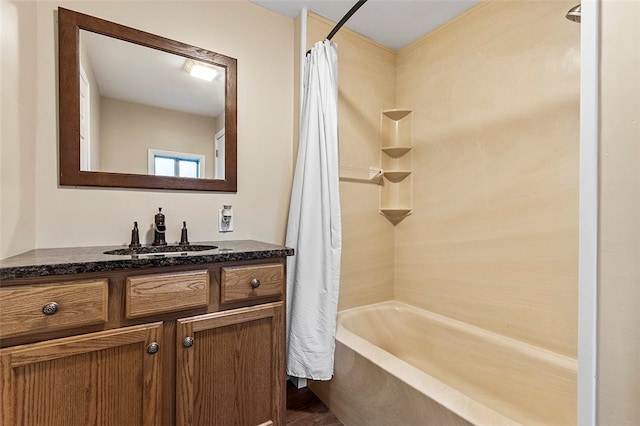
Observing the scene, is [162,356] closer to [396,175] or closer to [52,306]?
[52,306]

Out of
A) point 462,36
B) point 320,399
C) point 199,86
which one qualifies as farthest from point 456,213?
point 199,86

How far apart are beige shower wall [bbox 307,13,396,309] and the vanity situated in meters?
0.83

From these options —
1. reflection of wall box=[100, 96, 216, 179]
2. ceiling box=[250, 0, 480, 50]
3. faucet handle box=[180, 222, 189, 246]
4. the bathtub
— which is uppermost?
ceiling box=[250, 0, 480, 50]

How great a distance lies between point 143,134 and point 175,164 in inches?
8.0

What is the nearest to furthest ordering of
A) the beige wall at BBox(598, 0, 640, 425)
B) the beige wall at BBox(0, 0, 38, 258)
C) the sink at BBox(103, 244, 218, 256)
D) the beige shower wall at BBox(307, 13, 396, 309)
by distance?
1. the beige wall at BBox(598, 0, 640, 425)
2. the beige wall at BBox(0, 0, 38, 258)
3. the sink at BBox(103, 244, 218, 256)
4. the beige shower wall at BBox(307, 13, 396, 309)

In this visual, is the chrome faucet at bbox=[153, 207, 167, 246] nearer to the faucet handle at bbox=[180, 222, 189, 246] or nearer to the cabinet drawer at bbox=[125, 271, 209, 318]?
the faucet handle at bbox=[180, 222, 189, 246]

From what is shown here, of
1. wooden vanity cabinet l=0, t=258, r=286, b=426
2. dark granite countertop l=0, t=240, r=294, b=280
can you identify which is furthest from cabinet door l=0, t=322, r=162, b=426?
dark granite countertop l=0, t=240, r=294, b=280

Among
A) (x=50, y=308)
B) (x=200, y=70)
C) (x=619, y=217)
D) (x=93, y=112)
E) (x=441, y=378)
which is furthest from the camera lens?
(x=441, y=378)

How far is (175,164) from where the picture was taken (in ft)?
5.06

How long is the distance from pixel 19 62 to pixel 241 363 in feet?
4.68

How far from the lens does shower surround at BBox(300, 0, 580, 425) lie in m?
1.43

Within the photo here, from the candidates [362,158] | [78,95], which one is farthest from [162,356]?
[362,158]

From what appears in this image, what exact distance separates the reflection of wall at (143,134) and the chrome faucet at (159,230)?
25cm

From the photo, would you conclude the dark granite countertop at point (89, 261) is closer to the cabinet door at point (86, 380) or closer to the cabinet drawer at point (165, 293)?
the cabinet drawer at point (165, 293)
